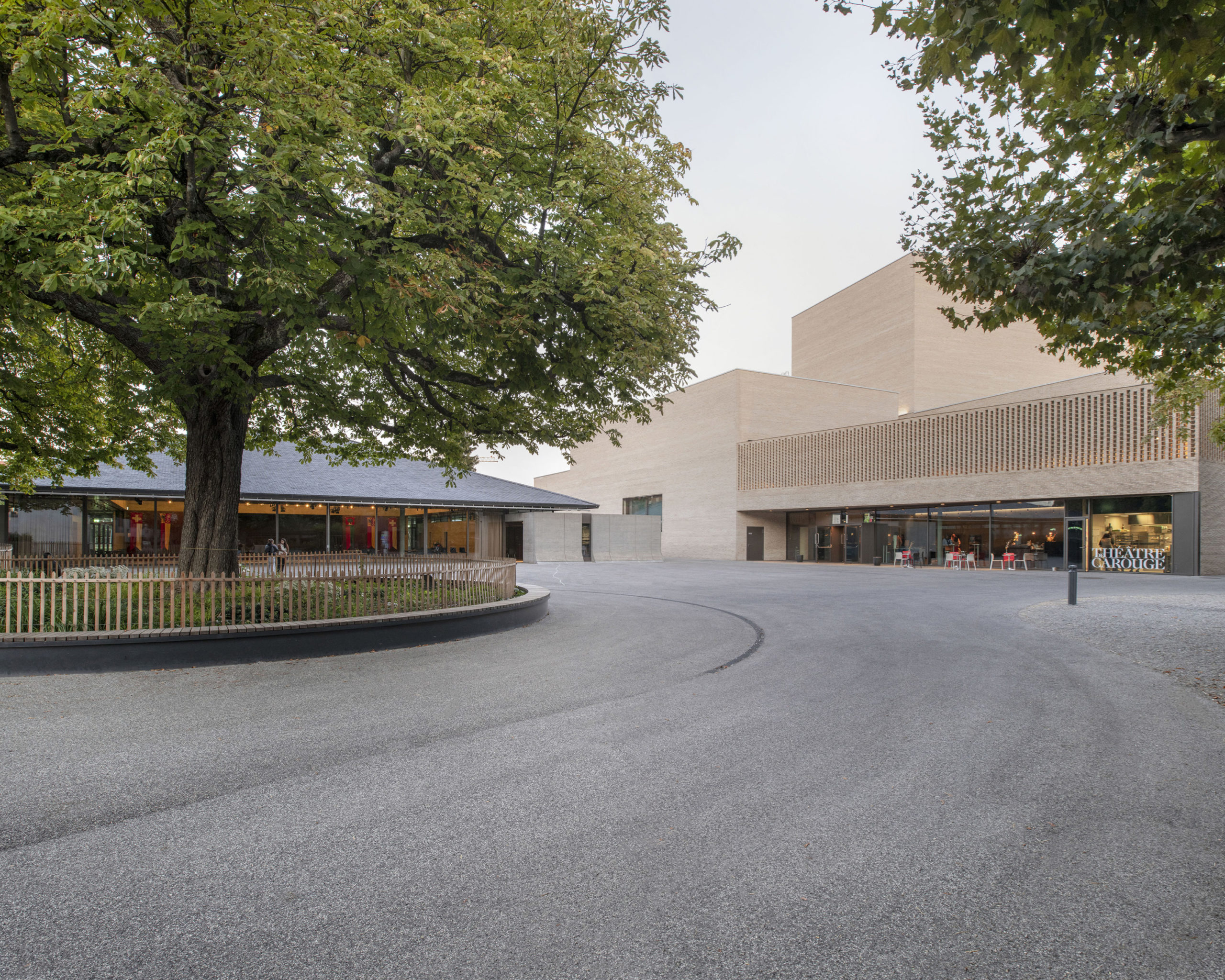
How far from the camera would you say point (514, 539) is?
3725 centimetres

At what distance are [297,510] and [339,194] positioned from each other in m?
21.4

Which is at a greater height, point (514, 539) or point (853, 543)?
point (514, 539)

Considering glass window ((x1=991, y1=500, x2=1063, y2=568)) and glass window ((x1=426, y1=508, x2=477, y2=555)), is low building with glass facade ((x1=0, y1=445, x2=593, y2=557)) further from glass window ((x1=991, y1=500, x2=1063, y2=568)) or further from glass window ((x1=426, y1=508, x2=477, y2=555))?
glass window ((x1=991, y1=500, x2=1063, y2=568))

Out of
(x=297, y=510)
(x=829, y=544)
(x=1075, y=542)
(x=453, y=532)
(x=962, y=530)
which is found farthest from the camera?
(x=829, y=544)

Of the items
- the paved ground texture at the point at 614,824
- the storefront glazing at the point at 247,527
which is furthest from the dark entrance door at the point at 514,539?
the paved ground texture at the point at 614,824

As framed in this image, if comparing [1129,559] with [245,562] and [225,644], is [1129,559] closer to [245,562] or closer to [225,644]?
[245,562]

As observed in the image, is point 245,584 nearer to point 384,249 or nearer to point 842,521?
point 384,249

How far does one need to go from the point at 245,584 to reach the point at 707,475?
39434mm

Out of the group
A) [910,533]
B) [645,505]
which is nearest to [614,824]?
[910,533]

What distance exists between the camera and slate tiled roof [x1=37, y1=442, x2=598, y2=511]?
23.2 meters

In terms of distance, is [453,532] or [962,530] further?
[962,530]

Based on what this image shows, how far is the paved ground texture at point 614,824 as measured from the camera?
2.66 metres

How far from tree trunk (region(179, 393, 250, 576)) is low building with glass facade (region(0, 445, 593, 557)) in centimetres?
1237

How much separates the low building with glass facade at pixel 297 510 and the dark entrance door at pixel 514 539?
214 centimetres
